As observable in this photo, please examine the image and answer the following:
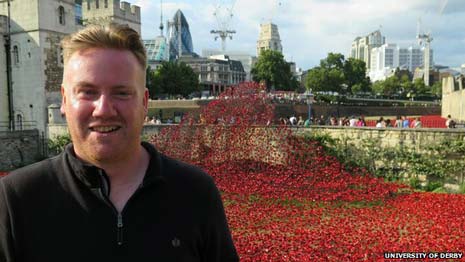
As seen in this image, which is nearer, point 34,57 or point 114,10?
point 34,57

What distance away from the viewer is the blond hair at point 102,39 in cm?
179

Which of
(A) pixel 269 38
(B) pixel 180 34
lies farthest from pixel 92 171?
(A) pixel 269 38

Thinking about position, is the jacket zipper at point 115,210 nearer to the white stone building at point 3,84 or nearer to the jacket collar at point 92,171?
the jacket collar at point 92,171

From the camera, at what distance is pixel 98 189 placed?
1.83m

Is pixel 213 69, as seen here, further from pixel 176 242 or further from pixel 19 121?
pixel 176 242

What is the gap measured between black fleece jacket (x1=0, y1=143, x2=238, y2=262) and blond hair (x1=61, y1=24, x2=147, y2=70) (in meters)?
0.45

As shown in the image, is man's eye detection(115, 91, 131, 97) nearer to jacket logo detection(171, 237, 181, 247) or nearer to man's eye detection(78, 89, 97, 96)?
man's eye detection(78, 89, 97, 96)

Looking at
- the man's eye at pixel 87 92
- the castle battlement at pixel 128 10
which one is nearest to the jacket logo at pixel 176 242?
the man's eye at pixel 87 92

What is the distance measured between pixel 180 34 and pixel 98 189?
153 meters

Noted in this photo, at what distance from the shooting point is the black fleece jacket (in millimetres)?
1761

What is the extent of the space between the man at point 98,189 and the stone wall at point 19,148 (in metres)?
18.8

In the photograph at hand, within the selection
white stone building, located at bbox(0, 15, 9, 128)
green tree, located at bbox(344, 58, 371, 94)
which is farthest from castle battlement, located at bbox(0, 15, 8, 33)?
green tree, located at bbox(344, 58, 371, 94)

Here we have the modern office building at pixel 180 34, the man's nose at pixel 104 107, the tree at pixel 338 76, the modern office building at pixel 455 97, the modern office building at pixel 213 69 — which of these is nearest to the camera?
the man's nose at pixel 104 107

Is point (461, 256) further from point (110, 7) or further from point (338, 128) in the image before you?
point (110, 7)
